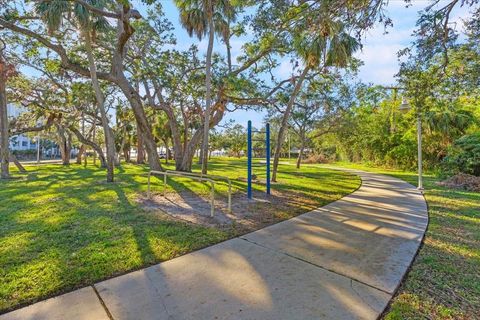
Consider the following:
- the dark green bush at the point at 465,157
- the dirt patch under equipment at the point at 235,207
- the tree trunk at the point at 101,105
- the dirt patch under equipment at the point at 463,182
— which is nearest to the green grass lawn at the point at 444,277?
the dirt patch under equipment at the point at 235,207

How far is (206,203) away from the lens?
6.45 meters

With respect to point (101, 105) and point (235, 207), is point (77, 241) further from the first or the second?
point (101, 105)

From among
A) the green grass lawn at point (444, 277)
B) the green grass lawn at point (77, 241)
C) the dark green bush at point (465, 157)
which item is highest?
the dark green bush at point (465, 157)

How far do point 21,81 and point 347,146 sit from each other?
27.0m

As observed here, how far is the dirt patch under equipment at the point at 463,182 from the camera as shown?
9078mm

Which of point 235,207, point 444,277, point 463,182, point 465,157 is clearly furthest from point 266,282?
point 465,157

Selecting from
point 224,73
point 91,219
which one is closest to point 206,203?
point 91,219

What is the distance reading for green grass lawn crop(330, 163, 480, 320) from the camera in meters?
2.24

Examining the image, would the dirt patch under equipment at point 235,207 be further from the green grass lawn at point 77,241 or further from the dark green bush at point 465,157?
the dark green bush at point 465,157

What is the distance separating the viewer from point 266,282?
2664 mm

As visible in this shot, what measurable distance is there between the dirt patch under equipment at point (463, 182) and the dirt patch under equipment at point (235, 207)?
6218mm

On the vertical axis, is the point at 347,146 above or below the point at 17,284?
above

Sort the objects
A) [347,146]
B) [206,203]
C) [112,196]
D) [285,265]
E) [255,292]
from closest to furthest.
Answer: [255,292], [285,265], [206,203], [112,196], [347,146]

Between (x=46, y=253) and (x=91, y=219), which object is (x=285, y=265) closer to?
(x=46, y=253)
